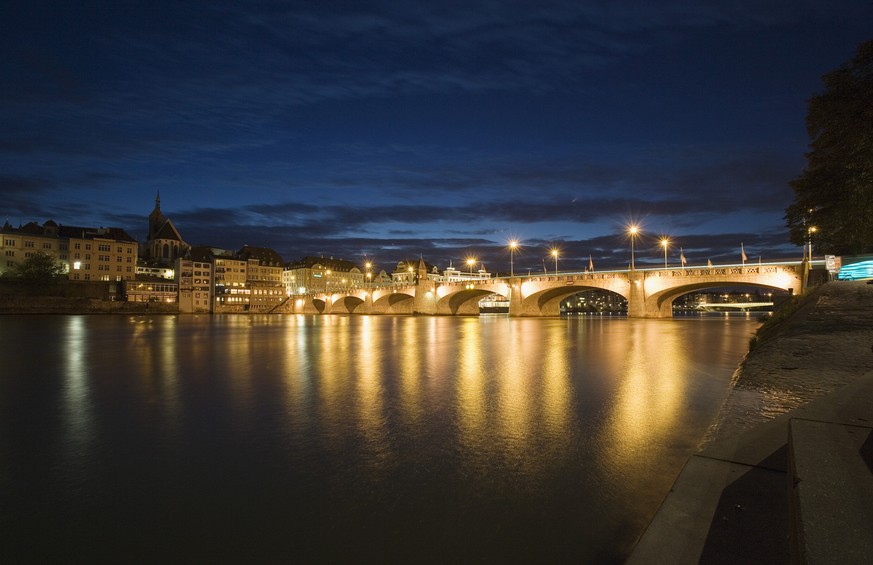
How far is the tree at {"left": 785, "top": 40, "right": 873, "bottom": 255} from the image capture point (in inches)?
843

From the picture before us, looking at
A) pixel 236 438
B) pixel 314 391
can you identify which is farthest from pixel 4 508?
pixel 314 391

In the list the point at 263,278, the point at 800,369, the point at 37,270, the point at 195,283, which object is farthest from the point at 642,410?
the point at 263,278

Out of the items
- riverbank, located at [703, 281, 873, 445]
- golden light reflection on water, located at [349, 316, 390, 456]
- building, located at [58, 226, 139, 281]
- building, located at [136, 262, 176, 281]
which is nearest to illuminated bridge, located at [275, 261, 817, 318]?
building, located at [136, 262, 176, 281]

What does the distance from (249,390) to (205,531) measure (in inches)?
327

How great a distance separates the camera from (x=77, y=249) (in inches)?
4208

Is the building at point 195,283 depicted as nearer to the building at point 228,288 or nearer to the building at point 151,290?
the building at point 151,290

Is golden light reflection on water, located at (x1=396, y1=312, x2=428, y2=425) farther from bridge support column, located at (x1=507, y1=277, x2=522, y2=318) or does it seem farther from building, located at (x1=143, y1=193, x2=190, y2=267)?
building, located at (x1=143, y1=193, x2=190, y2=267)

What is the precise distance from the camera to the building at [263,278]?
139m

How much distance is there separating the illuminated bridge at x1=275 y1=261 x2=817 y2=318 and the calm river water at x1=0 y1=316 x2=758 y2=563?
46726mm

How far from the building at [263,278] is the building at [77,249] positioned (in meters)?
32.3

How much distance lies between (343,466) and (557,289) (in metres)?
69.3

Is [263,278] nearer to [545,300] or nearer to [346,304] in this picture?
[346,304]

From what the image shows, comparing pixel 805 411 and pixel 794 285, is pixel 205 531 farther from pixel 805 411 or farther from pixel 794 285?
pixel 794 285

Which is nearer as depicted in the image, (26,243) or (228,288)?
(26,243)
